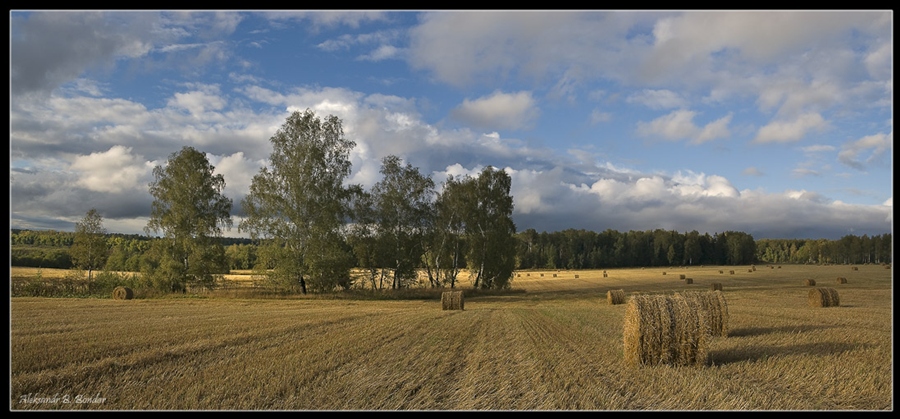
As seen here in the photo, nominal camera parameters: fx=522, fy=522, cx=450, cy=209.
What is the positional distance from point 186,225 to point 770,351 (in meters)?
39.4

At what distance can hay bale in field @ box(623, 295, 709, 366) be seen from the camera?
10508mm

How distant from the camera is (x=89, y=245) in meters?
43.5

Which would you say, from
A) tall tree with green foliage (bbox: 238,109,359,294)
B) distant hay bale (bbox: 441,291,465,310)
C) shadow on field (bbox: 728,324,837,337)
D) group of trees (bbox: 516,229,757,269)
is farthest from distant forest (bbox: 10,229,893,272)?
shadow on field (bbox: 728,324,837,337)

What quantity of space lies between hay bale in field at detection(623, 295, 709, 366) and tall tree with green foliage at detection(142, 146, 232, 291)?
120 feet

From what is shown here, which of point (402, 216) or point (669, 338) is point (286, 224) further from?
point (669, 338)

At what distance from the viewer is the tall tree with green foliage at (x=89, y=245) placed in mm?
43375

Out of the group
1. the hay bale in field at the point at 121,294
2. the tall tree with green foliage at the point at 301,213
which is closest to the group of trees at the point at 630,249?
the tall tree with green foliage at the point at 301,213

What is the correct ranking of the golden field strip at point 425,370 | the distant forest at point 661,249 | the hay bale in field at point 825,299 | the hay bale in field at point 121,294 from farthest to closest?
the distant forest at point 661,249 < the hay bale in field at point 121,294 < the hay bale in field at point 825,299 < the golden field strip at point 425,370

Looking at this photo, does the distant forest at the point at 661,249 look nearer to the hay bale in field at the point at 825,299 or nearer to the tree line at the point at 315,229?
the tree line at the point at 315,229

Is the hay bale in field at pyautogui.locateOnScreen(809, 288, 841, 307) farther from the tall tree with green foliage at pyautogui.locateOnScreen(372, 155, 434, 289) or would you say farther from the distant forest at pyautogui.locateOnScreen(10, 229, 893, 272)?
the distant forest at pyautogui.locateOnScreen(10, 229, 893, 272)

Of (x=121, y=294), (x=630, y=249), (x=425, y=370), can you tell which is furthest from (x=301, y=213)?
(x=630, y=249)

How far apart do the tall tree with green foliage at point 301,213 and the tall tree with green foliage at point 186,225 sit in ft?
10.3

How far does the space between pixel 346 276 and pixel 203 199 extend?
1286 centimetres

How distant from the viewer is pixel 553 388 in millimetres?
8625
